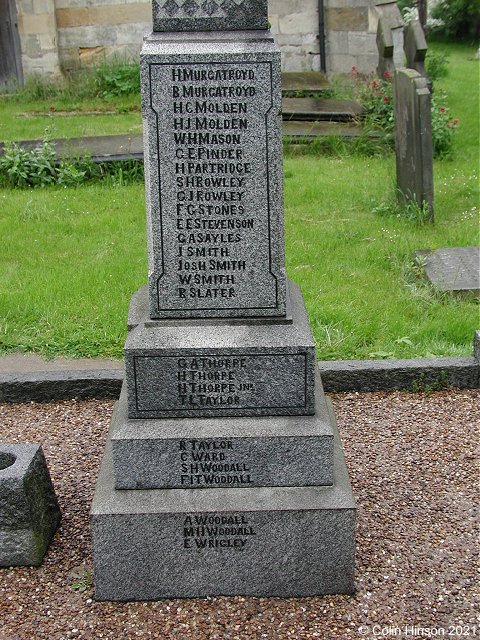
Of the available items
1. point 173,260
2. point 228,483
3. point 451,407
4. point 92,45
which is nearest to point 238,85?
point 173,260

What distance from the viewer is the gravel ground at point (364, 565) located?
356 cm

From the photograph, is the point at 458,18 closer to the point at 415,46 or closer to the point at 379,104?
the point at 379,104

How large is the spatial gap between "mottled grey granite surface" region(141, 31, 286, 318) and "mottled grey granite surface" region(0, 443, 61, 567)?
84 cm

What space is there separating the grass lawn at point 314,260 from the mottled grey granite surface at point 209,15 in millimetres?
2695

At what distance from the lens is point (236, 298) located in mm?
3793

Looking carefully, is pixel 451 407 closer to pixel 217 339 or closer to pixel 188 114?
A: pixel 217 339

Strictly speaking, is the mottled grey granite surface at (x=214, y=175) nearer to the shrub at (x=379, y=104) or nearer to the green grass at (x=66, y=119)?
the green grass at (x=66, y=119)

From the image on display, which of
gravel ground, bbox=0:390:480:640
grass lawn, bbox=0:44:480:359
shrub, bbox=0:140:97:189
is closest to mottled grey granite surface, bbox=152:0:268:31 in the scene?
gravel ground, bbox=0:390:480:640

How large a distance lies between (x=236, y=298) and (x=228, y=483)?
2.46 ft

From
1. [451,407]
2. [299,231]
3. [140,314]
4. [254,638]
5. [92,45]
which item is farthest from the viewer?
[92,45]

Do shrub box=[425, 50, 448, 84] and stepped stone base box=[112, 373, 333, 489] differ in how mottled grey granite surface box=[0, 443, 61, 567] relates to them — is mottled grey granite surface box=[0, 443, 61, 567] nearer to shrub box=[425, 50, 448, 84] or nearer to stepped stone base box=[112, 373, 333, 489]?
stepped stone base box=[112, 373, 333, 489]

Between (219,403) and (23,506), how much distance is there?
35.4 inches

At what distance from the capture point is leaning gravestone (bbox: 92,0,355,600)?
3607mm

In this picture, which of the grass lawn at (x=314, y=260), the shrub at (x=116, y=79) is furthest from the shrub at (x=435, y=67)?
the shrub at (x=116, y=79)
